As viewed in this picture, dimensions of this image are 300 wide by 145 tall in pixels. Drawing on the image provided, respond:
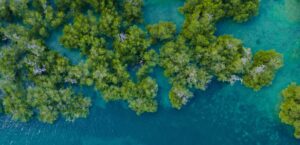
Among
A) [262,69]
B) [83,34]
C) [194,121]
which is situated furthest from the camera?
[194,121]

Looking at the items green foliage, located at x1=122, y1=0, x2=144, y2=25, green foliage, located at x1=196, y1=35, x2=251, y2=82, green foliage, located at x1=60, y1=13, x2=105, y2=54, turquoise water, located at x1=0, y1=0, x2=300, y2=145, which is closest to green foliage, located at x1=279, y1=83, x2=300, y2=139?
turquoise water, located at x1=0, y1=0, x2=300, y2=145

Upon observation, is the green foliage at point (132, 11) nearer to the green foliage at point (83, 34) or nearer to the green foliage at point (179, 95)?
the green foliage at point (83, 34)

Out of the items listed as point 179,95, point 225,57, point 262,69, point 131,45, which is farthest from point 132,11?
point 262,69

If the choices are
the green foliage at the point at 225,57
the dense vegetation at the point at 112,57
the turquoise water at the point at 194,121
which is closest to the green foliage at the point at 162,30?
the dense vegetation at the point at 112,57

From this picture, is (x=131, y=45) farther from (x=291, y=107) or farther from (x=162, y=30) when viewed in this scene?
(x=291, y=107)

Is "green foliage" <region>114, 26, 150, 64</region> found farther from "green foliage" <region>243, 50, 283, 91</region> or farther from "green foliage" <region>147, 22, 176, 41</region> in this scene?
"green foliage" <region>243, 50, 283, 91</region>

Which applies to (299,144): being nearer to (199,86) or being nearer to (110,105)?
(199,86)

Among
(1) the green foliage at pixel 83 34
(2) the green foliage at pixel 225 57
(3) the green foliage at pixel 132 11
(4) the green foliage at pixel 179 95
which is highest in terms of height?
(2) the green foliage at pixel 225 57
